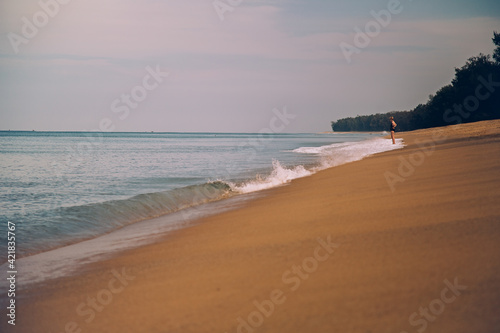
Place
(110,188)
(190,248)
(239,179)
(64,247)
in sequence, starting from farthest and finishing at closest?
(239,179) → (110,188) → (64,247) → (190,248)

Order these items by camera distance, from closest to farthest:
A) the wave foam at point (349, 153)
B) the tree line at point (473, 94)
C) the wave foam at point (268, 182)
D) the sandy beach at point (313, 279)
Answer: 1. the sandy beach at point (313, 279)
2. the wave foam at point (268, 182)
3. the wave foam at point (349, 153)
4. the tree line at point (473, 94)

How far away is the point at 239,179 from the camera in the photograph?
17.5m

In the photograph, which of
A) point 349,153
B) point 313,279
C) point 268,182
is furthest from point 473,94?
point 313,279

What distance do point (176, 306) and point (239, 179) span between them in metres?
13.9

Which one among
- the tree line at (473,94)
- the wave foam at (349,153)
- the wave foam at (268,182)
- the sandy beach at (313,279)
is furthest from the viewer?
the tree line at (473,94)

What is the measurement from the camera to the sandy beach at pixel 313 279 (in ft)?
9.95

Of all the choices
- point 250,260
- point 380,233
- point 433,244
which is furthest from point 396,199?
point 250,260

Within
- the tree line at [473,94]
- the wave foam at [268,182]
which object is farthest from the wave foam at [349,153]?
the tree line at [473,94]

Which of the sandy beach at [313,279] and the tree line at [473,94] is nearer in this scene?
the sandy beach at [313,279]

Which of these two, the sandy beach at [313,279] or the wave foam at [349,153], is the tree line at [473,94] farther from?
the sandy beach at [313,279]

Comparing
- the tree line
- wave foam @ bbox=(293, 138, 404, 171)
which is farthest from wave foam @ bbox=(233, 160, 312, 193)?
the tree line

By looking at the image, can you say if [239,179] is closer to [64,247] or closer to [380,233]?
[64,247]

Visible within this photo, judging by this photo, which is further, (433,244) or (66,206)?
(66,206)

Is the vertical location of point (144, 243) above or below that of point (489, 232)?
below
